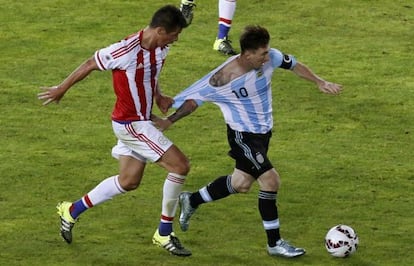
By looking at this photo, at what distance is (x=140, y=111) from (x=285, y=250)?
1982 mm

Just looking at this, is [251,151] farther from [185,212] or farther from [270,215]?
[185,212]

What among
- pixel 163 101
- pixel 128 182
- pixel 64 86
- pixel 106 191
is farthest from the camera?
pixel 163 101

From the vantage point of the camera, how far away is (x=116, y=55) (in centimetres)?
1184

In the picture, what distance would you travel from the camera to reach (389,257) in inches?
471

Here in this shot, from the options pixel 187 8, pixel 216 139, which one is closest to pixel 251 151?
pixel 216 139

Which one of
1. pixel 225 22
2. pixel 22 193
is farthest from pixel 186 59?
pixel 22 193

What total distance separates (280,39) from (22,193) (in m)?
7.04

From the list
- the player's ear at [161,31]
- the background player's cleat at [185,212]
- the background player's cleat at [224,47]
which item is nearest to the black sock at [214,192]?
the background player's cleat at [185,212]

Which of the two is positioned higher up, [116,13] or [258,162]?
[258,162]

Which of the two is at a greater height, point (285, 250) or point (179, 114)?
point (179, 114)

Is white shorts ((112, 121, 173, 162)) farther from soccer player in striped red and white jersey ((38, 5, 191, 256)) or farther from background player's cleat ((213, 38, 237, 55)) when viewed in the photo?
background player's cleat ((213, 38, 237, 55))

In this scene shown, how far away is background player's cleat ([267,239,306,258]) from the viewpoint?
1193 centimetres

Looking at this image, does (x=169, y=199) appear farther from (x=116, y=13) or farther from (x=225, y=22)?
(x=116, y=13)

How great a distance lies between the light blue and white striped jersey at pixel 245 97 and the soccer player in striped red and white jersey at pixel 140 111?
374 millimetres
